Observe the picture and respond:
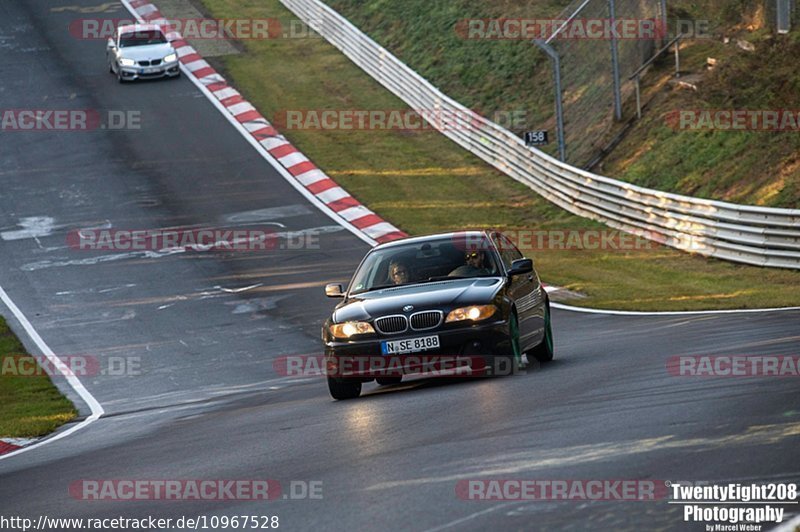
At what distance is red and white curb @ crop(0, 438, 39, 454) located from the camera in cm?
1305

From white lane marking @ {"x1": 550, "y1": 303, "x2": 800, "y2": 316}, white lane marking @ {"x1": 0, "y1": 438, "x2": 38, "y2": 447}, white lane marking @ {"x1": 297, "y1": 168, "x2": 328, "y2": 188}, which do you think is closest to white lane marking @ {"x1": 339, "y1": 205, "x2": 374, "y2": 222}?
white lane marking @ {"x1": 297, "y1": 168, "x2": 328, "y2": 188}

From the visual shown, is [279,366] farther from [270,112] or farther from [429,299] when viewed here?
[270,112]

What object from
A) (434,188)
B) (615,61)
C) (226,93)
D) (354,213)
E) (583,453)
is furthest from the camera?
(226,93)

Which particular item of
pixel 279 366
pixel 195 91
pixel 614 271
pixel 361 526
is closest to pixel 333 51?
pixel 195 91

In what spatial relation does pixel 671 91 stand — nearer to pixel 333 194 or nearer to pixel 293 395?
pixel 333 194

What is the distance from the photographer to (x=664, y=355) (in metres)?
13.3

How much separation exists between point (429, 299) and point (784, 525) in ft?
21.7

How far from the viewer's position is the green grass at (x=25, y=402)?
1450 cm

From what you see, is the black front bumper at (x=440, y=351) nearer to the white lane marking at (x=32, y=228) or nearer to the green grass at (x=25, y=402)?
the green grass at (x=25, y=402)

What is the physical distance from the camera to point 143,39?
40031 mm
